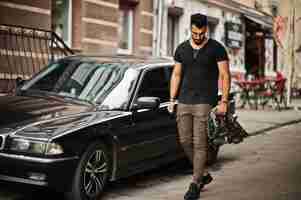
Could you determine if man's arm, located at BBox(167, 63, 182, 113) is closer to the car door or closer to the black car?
the black car

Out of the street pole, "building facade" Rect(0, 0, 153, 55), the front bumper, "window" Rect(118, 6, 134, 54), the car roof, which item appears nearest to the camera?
the front bumper

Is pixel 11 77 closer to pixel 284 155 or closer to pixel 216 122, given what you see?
pixel 284 155

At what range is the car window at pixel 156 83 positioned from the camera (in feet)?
25.2

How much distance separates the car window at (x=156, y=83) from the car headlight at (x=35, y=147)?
185cm

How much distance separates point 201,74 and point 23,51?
7221 millimetres

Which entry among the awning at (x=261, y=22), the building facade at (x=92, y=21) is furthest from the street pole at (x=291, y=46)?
the building facade at (x=92, y=21)

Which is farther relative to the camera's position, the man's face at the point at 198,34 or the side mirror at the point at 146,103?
the side mirror at the point at 146,103

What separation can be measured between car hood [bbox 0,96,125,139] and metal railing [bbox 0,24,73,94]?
16.9 ft

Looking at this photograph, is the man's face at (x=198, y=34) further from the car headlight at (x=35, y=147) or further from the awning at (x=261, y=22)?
the awning at (x=261, y=22)

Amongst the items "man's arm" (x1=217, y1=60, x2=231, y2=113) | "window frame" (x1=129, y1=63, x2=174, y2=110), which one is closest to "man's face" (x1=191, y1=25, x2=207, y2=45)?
"man's arm" (x1=217, y1=60, x2=231, y2=113)

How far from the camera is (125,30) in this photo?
1762 centimetres

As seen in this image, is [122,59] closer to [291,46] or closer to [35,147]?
[35,147]

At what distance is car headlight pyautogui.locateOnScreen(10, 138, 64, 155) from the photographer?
5.84 meters

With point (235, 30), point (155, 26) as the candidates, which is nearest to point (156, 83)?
point (155, 26)
